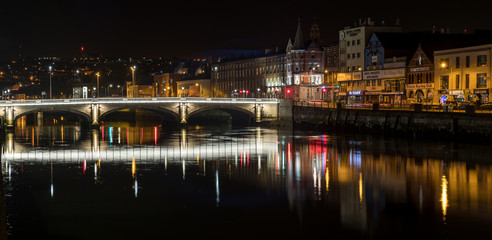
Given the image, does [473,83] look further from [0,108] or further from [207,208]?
[0,108]

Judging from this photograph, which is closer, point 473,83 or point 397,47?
point 473,83

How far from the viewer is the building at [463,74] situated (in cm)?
7356

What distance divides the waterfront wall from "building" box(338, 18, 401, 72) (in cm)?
1676

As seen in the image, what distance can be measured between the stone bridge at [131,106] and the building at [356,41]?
15.7 meters

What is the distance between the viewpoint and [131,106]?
98.9 meters

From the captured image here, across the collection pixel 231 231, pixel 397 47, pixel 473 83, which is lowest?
pixel 231 231

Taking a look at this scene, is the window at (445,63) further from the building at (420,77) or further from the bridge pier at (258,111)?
the bridge pier at (258,111)

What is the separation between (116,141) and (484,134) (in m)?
39.9

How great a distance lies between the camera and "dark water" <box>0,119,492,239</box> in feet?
95.1

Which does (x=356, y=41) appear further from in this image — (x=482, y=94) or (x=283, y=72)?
(x=482, y=94)

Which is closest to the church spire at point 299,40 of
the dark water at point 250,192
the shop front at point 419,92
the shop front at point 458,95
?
the shop front at point 419,92

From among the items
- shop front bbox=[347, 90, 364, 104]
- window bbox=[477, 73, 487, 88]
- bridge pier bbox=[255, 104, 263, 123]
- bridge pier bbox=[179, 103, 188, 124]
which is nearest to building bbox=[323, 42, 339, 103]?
shop front bbox=[347, 90, 364, 104]

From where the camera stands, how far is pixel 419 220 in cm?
3039


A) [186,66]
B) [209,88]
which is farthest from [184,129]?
[186,66]
